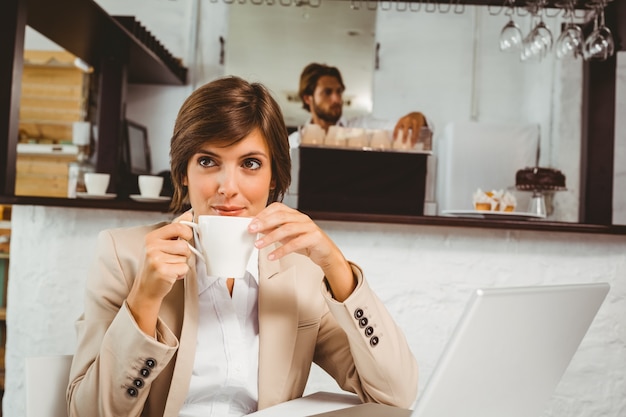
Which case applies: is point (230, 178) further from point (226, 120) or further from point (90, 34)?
point (90, 34)

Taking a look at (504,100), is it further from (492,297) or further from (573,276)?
(492,297)

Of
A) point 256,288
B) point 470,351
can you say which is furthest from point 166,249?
point 470,351

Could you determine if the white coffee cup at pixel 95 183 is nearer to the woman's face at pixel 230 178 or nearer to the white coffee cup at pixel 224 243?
the woman's face at pixel 230 178

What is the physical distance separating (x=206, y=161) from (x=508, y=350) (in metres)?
0.72

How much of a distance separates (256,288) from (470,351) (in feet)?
2.31

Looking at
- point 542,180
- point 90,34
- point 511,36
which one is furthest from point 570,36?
point 90,34

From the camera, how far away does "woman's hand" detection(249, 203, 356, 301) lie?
40.0 inches

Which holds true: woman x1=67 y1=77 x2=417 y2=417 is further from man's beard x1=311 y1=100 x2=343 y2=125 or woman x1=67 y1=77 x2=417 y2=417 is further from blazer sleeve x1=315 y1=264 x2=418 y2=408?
man's beard x1=311 y1=100 x2=343 y2=125

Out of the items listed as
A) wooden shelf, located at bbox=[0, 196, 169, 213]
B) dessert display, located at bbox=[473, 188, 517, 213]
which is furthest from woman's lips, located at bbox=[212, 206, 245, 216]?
dessert display, located at bbox=[473, 188, 517, 213]

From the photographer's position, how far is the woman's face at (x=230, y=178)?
1.23m

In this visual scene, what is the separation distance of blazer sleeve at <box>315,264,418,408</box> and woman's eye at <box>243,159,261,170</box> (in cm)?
29

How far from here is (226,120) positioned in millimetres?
1237

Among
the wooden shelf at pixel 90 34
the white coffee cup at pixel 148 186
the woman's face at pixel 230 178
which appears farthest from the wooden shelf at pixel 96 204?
the woman's face at pixel 230 178

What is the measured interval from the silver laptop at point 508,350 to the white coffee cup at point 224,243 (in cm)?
38
